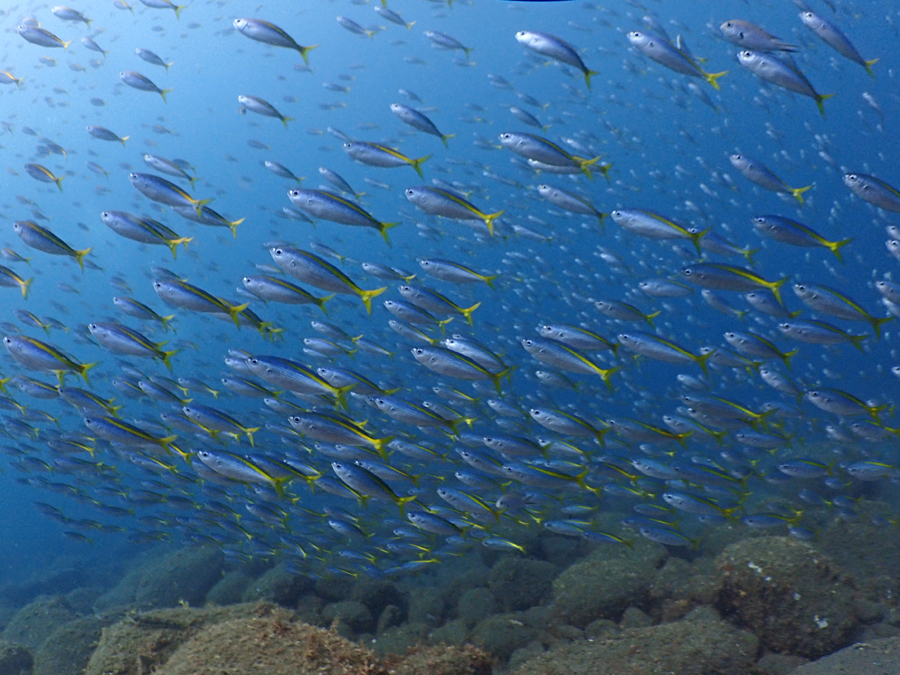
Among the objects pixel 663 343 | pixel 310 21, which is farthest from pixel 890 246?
pixel 310 21

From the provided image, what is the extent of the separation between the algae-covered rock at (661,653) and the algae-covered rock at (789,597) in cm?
50

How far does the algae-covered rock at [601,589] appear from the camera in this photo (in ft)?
19.7

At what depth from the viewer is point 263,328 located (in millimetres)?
5188

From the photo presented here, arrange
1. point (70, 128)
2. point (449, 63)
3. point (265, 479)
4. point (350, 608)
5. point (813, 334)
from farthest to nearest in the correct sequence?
point (70, 128), point (449, 63), point (350, 608), point (813, 334), point (265, 479)

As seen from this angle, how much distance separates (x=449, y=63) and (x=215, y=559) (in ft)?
197

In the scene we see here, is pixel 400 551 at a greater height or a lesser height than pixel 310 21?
lesser

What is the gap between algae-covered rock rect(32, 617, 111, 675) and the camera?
20.3 ft

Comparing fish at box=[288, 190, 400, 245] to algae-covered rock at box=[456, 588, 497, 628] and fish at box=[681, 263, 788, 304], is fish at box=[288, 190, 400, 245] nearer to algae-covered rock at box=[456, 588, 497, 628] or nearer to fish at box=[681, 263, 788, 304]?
fish at box=[681, 263, 788, 304]

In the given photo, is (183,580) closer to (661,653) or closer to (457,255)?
(661,653)

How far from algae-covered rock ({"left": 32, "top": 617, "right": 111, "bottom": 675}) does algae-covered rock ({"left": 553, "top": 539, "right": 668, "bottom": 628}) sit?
18.3ft

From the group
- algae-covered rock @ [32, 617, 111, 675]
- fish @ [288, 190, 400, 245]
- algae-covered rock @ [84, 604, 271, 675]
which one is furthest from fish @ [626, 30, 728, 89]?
algae-covered rock @ [32, 617, 111, 675]

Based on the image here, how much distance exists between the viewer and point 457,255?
64250 millimetres

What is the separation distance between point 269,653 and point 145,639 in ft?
6.24

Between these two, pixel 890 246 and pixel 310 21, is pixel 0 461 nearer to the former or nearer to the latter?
pixel 310 21
